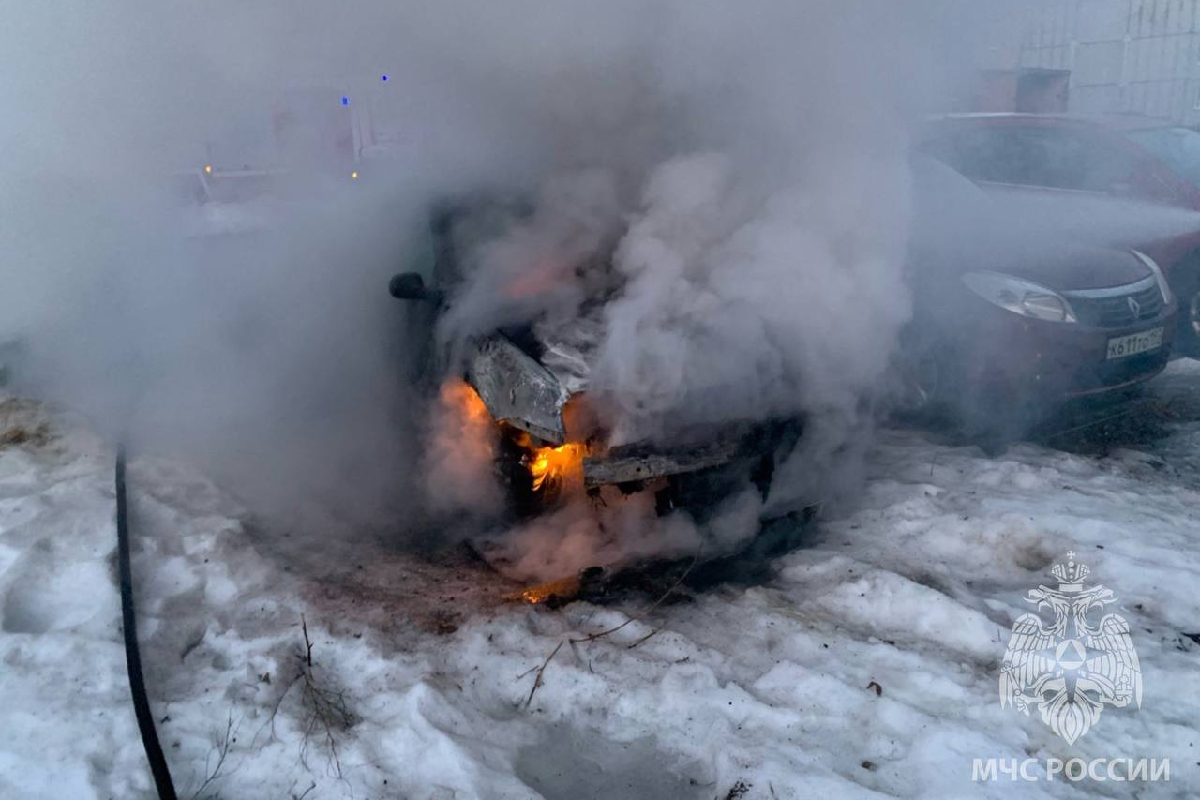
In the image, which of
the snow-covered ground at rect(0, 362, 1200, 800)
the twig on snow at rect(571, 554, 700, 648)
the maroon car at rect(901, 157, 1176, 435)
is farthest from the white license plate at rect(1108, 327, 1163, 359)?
the twig on snow at rect(571, 554, 700, 648)

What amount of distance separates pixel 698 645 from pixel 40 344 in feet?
16.0

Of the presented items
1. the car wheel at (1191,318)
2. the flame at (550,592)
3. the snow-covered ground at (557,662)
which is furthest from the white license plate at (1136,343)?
the flame at (550,592)

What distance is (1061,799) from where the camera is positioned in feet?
7.69

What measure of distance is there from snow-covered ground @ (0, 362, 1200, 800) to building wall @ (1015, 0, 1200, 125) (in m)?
13.8

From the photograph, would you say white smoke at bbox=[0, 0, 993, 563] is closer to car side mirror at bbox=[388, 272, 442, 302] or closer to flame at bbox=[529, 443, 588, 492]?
car side mirror at bbox=[388, 272, 442, 302]

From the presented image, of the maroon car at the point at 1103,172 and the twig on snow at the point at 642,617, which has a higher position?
the maroon car at the point at 1103,172

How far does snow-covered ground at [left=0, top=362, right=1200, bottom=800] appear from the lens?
249cm

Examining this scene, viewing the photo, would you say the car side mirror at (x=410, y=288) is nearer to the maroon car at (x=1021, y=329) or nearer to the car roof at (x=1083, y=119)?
the maroon car at (x=1021, y=329)

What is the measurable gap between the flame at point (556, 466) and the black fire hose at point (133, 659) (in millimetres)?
1797

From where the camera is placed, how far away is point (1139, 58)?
15.6 meters

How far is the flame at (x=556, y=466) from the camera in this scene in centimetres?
392

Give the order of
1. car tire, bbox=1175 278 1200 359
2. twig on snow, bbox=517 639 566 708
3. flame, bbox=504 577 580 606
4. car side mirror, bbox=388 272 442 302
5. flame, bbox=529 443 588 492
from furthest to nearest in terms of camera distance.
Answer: car tire, bbox=1175 278 1200 359, car side mirror, bbox=388 272 442 302, flame, bbox=529 443 588 492, flame, bbox=504 577 580 606, twig on snow, bbox=517 639 566 708

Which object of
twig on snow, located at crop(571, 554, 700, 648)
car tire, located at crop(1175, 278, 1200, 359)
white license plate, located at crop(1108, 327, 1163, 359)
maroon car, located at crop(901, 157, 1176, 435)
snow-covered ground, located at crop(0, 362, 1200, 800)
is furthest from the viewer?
car tire, located at crop(1175, 278, 1200, 359)

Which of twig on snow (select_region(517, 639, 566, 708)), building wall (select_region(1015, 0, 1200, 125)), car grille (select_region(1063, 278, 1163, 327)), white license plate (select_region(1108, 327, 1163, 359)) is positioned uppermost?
building wall (select_region(1015, 0, 1200, 125))
